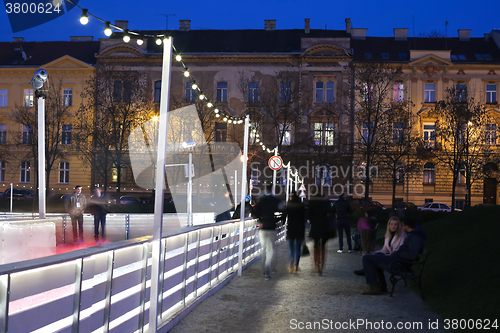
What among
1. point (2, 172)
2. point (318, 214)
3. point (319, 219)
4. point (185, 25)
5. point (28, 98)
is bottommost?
point (319, 219)

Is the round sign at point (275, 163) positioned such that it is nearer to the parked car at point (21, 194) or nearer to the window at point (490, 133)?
the window at point (490, 133)

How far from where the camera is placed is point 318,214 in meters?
12.1

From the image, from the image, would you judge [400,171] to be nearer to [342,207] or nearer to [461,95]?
[461,95]

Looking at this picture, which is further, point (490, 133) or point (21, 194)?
point (21, 194)

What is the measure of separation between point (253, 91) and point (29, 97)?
24.3 m

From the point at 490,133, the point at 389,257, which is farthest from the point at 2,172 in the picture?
the point at 389,257

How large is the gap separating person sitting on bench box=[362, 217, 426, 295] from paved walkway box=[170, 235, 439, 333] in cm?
23

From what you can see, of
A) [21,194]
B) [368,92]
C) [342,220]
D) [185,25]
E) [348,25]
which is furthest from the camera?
[185,25]

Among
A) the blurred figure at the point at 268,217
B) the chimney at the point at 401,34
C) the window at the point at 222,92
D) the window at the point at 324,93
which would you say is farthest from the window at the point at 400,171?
the blurred figure at the point at 268,217

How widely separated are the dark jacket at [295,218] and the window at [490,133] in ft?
120

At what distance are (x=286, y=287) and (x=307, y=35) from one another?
4938 cm

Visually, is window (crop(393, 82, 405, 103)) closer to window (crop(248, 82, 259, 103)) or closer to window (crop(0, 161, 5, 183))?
window (crop(248, 82, 259, 103))

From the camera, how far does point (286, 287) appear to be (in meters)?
9.90

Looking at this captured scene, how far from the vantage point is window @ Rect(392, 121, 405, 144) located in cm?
4542
